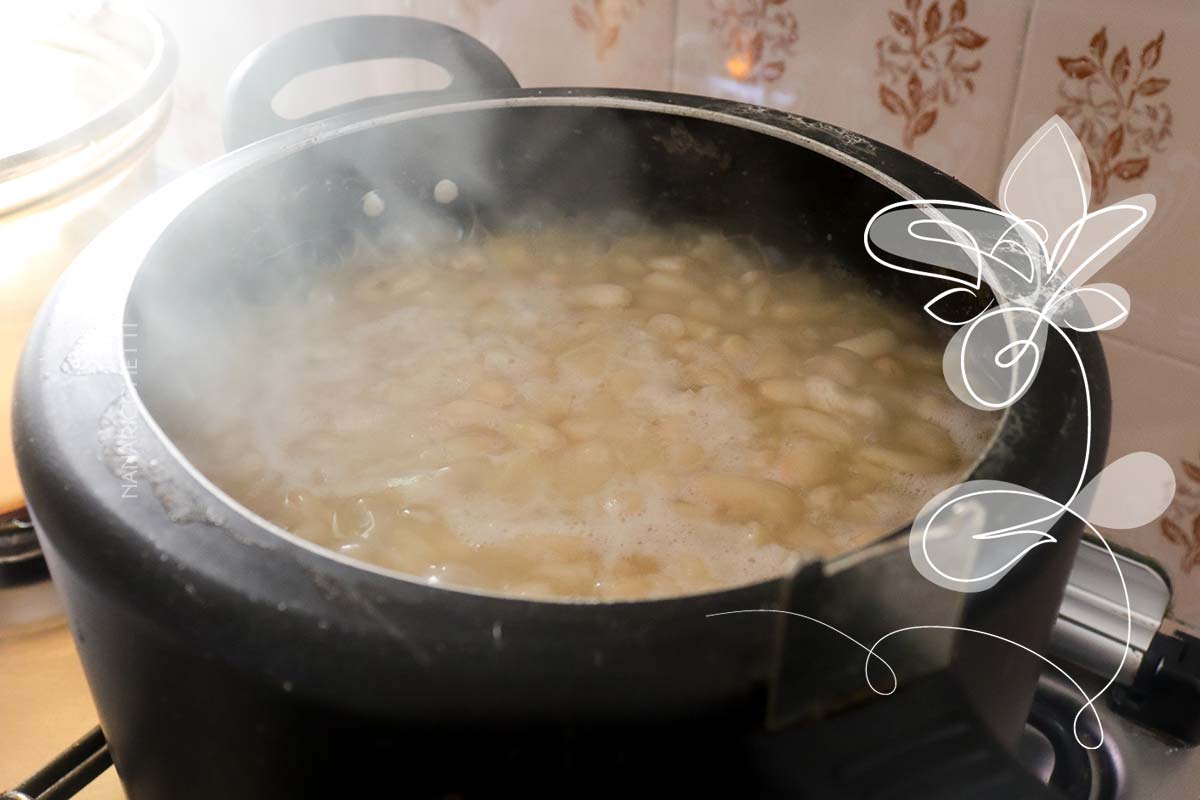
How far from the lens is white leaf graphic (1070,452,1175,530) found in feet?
2.17

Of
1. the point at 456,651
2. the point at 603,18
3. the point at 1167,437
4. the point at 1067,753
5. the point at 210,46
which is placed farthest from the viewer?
the point at 210,46

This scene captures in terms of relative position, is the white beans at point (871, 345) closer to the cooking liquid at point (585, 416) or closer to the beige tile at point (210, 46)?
the cooking liquid at point (585, 416)

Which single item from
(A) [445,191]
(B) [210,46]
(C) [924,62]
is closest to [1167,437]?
(C) [924,62]

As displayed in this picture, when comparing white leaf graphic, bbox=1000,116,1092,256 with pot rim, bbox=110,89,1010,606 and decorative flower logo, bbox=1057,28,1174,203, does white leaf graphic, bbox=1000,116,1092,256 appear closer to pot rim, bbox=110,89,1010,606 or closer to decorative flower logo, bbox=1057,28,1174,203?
decorative flower logo, bbox=1057,28,1174,203

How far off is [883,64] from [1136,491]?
385 mm

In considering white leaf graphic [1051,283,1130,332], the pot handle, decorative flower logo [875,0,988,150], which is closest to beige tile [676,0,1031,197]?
decorative flower logo [875,0,988,150]

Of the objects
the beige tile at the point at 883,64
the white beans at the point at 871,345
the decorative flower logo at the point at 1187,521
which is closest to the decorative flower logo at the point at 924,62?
the beige tile at the point at 883,64

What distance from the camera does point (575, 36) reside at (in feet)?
3.60

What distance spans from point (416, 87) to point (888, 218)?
0.75 m

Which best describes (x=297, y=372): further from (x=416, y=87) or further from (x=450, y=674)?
(x=416, y=87)

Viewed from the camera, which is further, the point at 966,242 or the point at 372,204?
the point at 372,204

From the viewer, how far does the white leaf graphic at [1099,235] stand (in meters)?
0.81

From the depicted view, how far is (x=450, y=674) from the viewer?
398 mm

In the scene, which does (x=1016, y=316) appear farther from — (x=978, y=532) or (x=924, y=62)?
(x=924, y=62)
